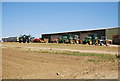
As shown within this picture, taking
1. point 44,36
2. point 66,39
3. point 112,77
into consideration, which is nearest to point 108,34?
point 66,39

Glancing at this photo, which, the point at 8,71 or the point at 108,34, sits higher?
the point at 108,34

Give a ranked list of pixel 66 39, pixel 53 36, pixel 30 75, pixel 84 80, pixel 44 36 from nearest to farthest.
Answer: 1. pixel 84 80
2. pixel 30 75
3. pixel 66 39
4. pixel 53 36
5. pixel 44 36

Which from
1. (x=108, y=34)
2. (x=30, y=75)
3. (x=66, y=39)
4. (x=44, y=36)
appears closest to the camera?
(x=30, y=75)

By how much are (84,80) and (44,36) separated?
75092 millimetres

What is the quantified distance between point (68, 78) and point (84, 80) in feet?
2.27

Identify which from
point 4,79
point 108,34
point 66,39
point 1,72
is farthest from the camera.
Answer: point 108,34

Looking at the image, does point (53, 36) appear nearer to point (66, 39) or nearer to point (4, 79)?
point (66, 39)

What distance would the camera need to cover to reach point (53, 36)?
74000 mm

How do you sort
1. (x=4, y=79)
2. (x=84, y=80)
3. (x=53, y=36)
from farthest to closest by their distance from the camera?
(x=53, y=36)
(x=4, y=79)
(x=84, y=80)

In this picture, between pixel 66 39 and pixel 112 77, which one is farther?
pixel 66 39

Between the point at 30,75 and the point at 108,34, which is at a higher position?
the point at 108,34

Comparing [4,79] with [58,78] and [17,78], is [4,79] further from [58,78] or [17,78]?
[58,78]

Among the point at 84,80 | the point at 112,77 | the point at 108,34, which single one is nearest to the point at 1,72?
the point at 84,80

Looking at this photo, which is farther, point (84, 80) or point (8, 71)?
point (8, 71)
